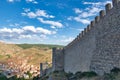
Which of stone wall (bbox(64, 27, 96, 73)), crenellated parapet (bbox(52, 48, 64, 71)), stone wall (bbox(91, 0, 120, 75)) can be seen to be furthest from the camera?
crenellated parapet (bbox(52, 48, 64, 71))

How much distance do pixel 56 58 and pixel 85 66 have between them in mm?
16443

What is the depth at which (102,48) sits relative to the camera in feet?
66.2

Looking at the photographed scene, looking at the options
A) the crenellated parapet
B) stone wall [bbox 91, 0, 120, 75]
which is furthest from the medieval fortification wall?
the crenellated parapet

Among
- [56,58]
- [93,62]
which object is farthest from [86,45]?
[56,58]

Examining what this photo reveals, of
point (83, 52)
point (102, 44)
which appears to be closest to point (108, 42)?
point (102, 44)

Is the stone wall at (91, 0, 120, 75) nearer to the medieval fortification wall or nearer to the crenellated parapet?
the medieval fortification wall

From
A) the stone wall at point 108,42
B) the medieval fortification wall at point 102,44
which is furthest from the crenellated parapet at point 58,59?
the stone wall at point 108,42

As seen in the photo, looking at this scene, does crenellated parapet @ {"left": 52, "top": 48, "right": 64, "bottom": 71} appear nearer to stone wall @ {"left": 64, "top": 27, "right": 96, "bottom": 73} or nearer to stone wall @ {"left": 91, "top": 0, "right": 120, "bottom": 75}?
stone wall @ {"left": 64, "top": 27, "right": 96, "bottom": 73}

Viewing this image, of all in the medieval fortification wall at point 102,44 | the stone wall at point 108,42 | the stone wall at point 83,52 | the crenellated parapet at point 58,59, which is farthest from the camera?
the crenellated parapet at point 58,59

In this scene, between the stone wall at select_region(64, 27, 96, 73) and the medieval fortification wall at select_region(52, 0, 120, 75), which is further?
the stone wall at select_region(64, 27, 96, 73)

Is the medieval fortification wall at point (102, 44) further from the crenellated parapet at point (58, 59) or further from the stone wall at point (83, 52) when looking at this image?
the crenellated parapet at point (58, 59)

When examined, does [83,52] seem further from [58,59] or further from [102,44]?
[58,59]

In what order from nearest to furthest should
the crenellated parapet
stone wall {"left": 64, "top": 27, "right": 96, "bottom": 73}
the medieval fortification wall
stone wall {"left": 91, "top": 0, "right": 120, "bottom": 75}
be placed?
stone wall {"left": 91, "top": 0, "right": 120, "bottom": 75}, the medieval fortification wall, stone wall {"left": 64, "top": 27, "right": 96, "bottom": 73}, the crenellated parapet

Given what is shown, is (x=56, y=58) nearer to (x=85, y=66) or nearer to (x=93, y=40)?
(x=85, y=66)
